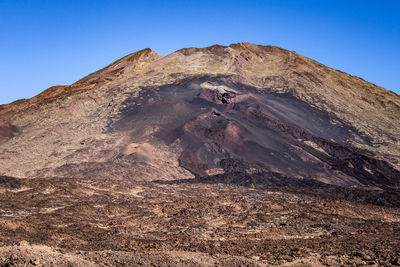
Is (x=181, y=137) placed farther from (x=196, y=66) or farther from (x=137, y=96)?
(x=196, y=66)

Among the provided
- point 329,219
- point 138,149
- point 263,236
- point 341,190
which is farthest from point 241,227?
point 138,149

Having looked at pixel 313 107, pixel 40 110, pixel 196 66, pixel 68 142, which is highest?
pixel 196 66

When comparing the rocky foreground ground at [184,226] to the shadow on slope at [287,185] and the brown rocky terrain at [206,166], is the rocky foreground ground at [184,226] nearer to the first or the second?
the brown rocky terrain at [206,166]

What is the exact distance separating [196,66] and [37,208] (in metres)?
34.5

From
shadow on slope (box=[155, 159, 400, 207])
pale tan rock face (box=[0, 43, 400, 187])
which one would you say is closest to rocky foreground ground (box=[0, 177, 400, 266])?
shadow on slope (box=[155, 159, 400, 207])

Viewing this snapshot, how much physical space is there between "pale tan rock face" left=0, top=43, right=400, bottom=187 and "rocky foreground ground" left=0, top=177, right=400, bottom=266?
6004 millimetres

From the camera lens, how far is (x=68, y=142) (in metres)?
31.4

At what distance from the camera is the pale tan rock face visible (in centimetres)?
2867

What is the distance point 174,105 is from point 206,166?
9.14 m

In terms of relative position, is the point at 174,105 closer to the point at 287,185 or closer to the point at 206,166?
the point at 206,166

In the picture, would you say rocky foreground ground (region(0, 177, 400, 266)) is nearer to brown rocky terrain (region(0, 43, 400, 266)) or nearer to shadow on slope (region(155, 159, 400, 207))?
brown rocky terrain (region(0, 43, 400, 266))

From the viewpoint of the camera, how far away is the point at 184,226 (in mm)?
14133

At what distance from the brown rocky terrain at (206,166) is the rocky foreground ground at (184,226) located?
0.06 metres

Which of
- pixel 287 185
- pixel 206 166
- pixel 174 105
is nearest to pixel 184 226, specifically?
pixel 287 185
